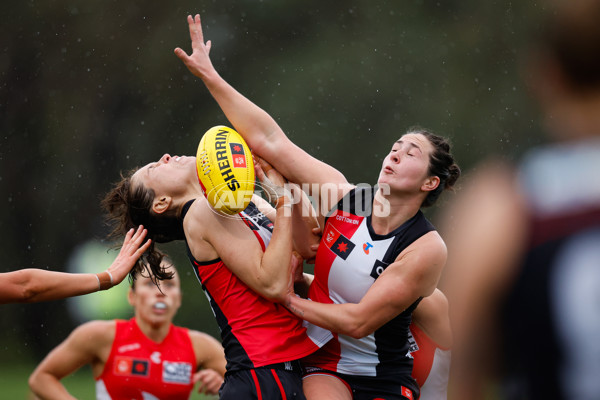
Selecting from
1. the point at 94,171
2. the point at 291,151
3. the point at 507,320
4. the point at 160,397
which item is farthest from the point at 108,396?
the point at 94,171

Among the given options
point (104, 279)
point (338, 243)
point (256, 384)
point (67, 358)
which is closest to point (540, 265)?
point (338, 243)

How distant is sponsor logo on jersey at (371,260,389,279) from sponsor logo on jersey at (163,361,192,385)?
3.04 m

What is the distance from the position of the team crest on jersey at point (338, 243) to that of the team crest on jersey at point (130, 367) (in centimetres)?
296

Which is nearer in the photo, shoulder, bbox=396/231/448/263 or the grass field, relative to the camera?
shoulder, bbox=396/231/448/263

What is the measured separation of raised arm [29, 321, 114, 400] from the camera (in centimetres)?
608

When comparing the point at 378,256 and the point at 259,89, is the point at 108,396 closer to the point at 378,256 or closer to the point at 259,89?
the point at 378,256

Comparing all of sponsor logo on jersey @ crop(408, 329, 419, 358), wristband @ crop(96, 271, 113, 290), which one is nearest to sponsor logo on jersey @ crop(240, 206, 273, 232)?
wristband @ crop(96, 271, 113, 290)

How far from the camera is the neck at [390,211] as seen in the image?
153 inches

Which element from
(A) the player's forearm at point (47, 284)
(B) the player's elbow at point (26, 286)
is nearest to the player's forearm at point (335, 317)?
(A) the player's forearm at point (47, 284)

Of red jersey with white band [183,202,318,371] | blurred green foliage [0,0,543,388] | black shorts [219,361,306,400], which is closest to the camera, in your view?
black shorts [219,361,306,400]

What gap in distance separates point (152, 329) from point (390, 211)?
10.8ft

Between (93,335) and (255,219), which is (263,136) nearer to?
(255,219)

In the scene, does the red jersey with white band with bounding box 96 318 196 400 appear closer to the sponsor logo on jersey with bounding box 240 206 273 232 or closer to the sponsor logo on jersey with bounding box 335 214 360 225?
the sponsor logo on jersey with bounding box 240 206 273 232

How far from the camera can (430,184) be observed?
395 cm
